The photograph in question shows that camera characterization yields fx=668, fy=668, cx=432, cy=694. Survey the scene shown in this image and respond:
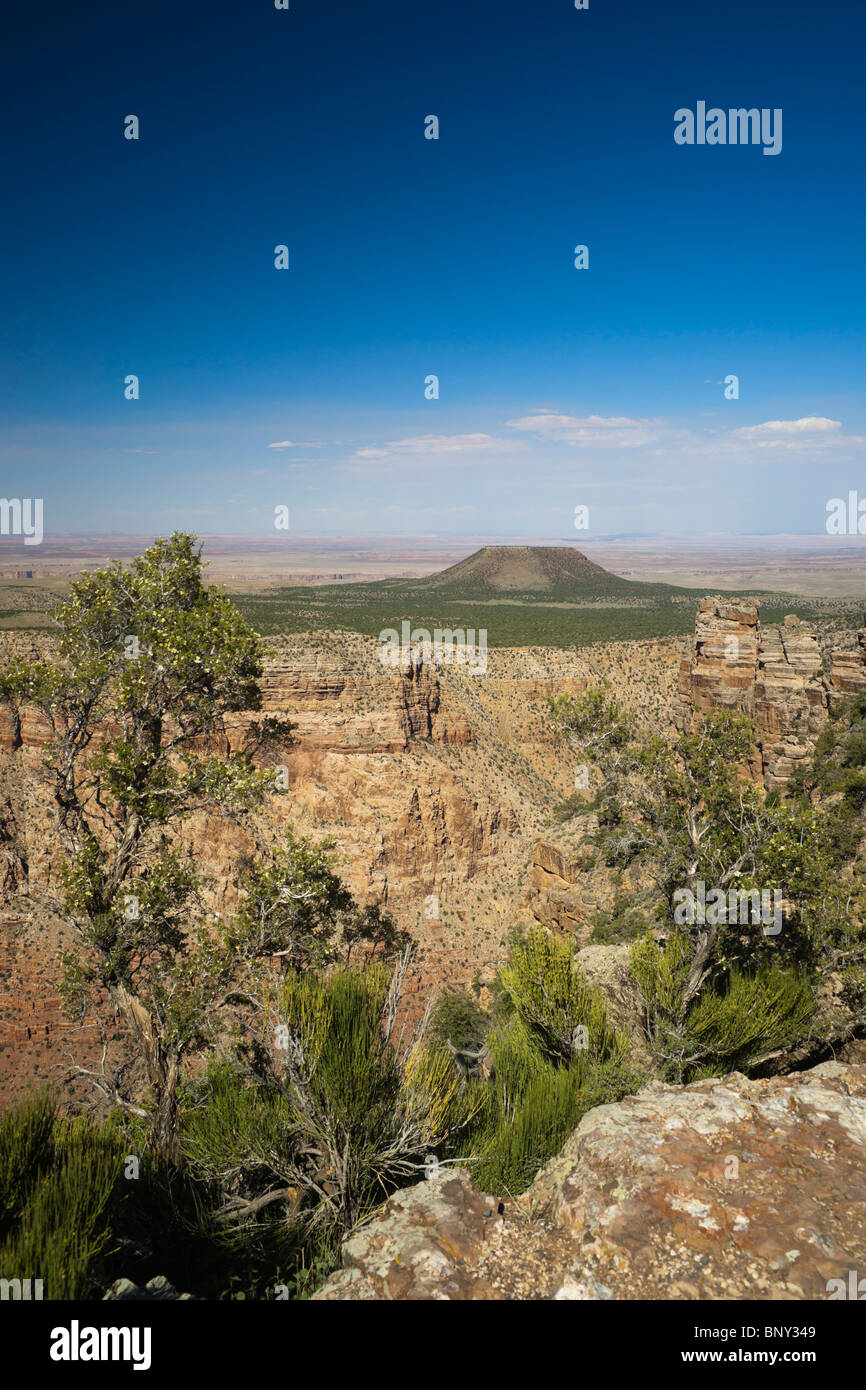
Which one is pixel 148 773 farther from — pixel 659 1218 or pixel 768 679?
pixel 768 679

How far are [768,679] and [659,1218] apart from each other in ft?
86.6

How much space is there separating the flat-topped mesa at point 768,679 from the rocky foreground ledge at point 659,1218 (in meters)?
18.3

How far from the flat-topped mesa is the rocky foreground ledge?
59.9 feet

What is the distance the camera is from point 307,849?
10.5 metres

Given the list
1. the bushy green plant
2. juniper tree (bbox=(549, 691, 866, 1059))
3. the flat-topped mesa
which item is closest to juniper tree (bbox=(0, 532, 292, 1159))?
the bushy green plant

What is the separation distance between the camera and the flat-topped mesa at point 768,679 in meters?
26.0

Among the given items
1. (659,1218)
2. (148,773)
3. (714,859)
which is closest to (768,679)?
(714,859)

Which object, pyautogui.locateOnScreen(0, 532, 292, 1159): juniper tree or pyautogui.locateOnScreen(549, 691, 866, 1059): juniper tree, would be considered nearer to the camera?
pyautogui.locateOnScreen(0, 532, 292, 1159): juniper tree

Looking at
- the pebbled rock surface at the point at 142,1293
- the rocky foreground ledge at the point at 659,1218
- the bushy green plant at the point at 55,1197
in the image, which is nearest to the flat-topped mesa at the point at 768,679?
the rocky foreground ledge at the point at 659,1218

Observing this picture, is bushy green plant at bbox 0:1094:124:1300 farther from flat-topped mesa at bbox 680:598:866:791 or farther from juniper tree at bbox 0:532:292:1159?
flat-topped mesa at bbox 680:598:866:791

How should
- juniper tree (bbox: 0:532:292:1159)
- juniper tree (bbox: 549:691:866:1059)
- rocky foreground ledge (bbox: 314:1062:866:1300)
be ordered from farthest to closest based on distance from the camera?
juniper tree (bbox: 549:691:866:1059) < juniper tree (bbox: 0:532:292:1159) < rocky foreground ledge (bbox: 314:1062:866:1300)

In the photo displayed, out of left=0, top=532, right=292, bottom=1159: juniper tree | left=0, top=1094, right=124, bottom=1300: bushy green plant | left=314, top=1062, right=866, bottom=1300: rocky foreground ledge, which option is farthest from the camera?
left=0, top=532, right=292, bottom=1159: juniper tree

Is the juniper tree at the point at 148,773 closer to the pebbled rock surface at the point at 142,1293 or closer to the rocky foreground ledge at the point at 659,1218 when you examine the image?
the pebbled rock surface at the point at 142,1293

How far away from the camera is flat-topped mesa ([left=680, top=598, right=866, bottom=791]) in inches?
1026
